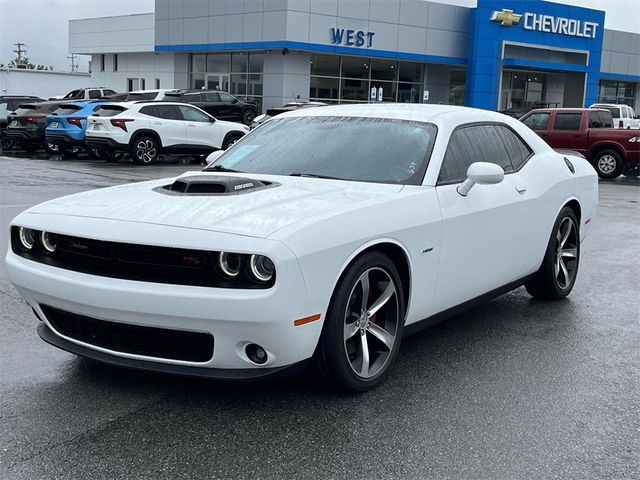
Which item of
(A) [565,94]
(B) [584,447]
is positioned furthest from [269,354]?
(A) [565,94]

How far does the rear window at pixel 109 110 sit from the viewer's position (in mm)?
19547

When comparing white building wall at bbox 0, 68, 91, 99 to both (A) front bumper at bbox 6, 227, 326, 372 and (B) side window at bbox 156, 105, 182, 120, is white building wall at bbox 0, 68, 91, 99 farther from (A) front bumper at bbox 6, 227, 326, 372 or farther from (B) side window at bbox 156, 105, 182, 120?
(A) front bumper at bbox 6, 227, 326, 372

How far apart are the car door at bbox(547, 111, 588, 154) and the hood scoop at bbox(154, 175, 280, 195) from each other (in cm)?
1701

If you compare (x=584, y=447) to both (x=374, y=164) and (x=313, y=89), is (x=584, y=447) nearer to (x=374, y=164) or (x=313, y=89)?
(x=374, y=164)

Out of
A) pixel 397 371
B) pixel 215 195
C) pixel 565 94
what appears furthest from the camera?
pixel 565 94

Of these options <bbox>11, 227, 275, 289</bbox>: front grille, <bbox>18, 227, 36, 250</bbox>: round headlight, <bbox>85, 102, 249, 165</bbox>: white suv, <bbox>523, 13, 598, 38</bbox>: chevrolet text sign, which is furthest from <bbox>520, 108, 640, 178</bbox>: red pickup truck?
<bbox>523, 13, 598, 38</bbox>: chevrolet text sign

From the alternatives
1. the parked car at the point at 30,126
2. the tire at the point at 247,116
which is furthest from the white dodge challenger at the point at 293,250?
the tire at the point at 247,116

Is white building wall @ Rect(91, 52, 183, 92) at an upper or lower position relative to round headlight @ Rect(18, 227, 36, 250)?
upper

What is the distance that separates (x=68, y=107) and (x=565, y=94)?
114 ft

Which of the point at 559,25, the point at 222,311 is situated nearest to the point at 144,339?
the point at 222,311

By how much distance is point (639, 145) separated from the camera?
63.9 ft

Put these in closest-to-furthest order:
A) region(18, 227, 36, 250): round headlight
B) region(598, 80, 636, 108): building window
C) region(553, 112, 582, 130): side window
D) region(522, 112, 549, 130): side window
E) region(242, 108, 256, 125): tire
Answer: region(18, 227, 36, 250): round headlight, region(553, 112, 582, 130): side window, region(522, 112, 549, 130): side window, region(242, 108, 256, 125): tire, region(598, 80, 636, 108): building window

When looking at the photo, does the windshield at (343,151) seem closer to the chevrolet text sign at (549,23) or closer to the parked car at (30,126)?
the parked car at (30,126)

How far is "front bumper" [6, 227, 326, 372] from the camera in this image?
11.3ft
